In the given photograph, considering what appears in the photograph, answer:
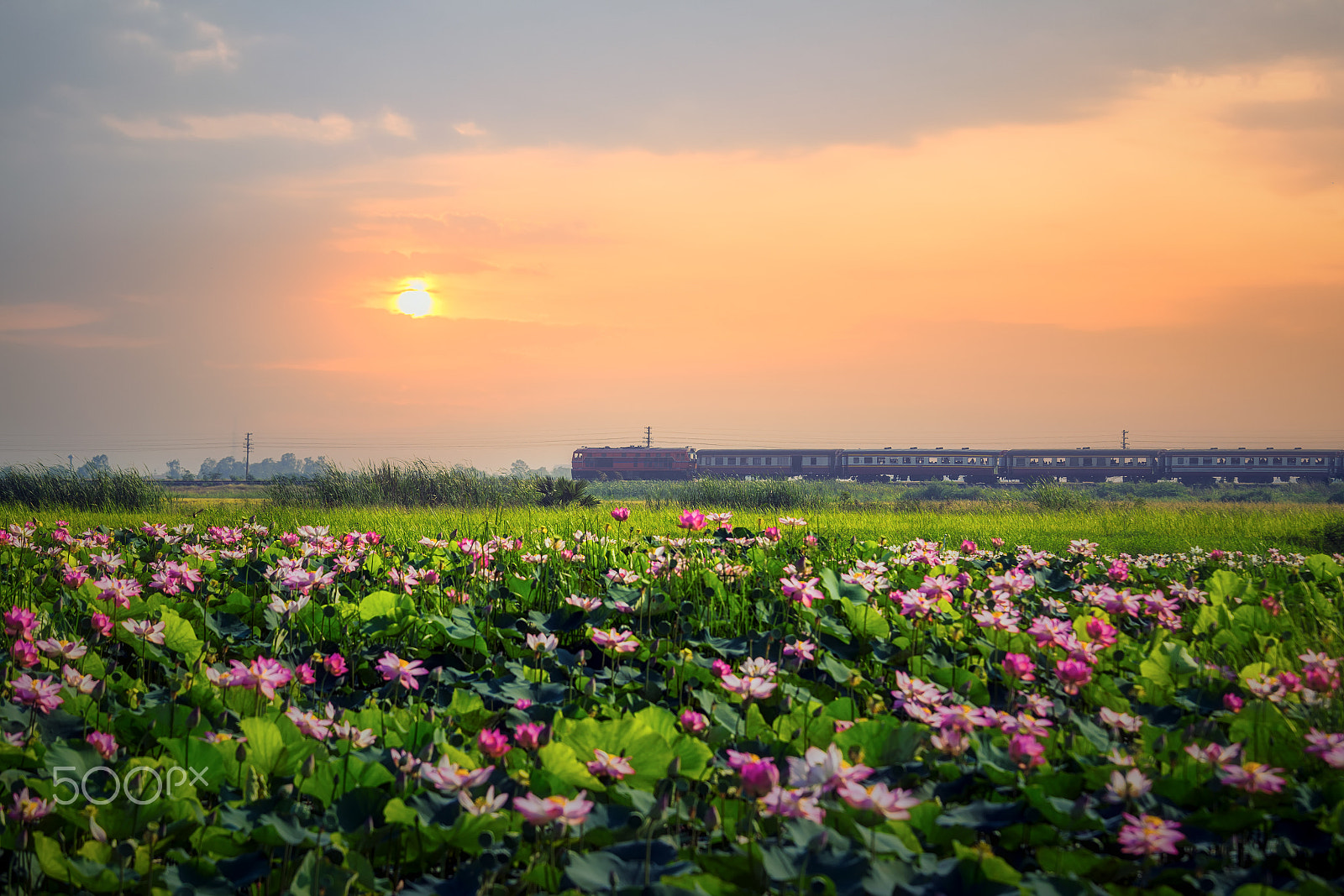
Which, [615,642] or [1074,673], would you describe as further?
[615,642]

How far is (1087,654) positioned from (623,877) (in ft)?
4.91

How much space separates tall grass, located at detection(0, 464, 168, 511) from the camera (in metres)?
18.1

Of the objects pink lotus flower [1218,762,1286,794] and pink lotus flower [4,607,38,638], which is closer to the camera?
pink lotus flower [1218,762,1286,794]

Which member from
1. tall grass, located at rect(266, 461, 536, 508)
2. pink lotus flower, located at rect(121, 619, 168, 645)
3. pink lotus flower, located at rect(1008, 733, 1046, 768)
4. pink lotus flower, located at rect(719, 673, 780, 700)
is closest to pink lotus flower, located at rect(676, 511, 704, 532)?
pink lotus flower, located at rect(719, 673, 780, 700)

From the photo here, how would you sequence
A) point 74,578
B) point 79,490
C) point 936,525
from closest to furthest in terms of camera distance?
1. point 74,578
2. point 936,525
3. point 79,490

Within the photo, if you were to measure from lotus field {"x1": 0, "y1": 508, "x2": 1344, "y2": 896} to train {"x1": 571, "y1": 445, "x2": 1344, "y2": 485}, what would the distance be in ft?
132

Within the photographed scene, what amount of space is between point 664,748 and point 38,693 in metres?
1.47

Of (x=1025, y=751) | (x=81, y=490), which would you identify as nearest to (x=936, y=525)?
(x=1025, y=751)

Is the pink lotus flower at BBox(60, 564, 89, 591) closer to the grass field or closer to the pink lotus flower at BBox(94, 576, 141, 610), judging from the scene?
the pink lotus flower at BBox(94, 576, 141, 610)

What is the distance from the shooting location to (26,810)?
1515 mm

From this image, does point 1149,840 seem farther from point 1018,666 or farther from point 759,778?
point 1018,666

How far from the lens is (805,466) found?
45.4 m

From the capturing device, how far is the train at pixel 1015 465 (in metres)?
43.4

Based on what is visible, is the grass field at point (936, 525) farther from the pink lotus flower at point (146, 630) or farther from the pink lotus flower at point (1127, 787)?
the pink lotus flower at point (1127, 787)
